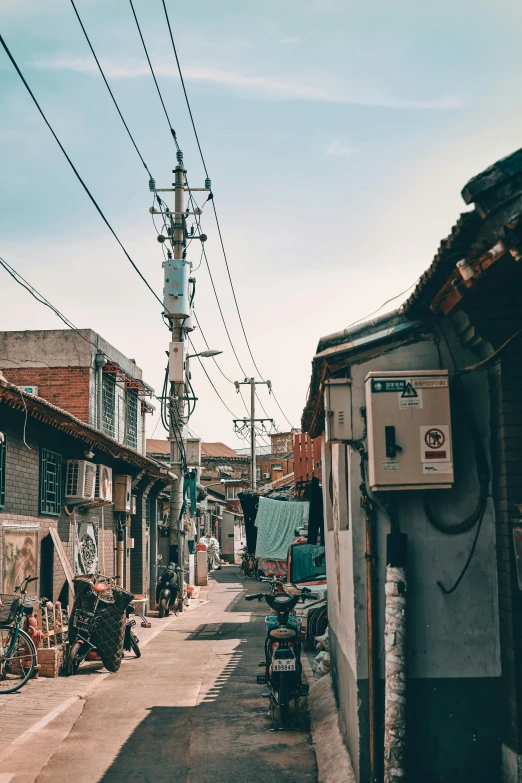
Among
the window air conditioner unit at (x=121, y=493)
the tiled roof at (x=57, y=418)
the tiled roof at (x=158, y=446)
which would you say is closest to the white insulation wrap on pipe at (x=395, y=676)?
the tiled roof at (x=57, y=418)

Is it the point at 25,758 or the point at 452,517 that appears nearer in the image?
the point at 452,517

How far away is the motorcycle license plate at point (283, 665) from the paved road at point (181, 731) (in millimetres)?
627

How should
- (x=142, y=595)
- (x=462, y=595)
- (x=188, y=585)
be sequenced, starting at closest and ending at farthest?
(x=462, y=595) → (x=142, y=595) → (x=188, y=585)

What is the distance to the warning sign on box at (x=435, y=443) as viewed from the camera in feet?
18.9

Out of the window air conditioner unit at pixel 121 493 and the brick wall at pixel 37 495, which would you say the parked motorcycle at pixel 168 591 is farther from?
the brick wall at pixel 37 495

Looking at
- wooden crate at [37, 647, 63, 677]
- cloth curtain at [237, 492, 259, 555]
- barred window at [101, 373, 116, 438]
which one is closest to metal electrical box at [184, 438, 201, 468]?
barred window at [101, 373, 116, 438]

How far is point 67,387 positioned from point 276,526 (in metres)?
8.94

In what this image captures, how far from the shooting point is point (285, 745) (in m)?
7.88

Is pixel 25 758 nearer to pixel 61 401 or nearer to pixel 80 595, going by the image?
pixel 80 595

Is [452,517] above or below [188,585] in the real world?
above

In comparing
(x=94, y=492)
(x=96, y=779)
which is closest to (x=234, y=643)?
(x=94, y=492)

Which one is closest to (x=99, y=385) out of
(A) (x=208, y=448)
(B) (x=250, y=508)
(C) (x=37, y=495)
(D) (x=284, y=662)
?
(C) (x=37, y=495)

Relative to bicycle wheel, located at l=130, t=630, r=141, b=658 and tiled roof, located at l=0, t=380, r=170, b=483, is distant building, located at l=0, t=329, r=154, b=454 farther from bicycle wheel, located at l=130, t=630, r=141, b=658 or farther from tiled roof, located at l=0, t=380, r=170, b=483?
bicycle wheel, located at l=130, t=630, r=141, b=658

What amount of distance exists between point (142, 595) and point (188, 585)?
4182 millimetres
